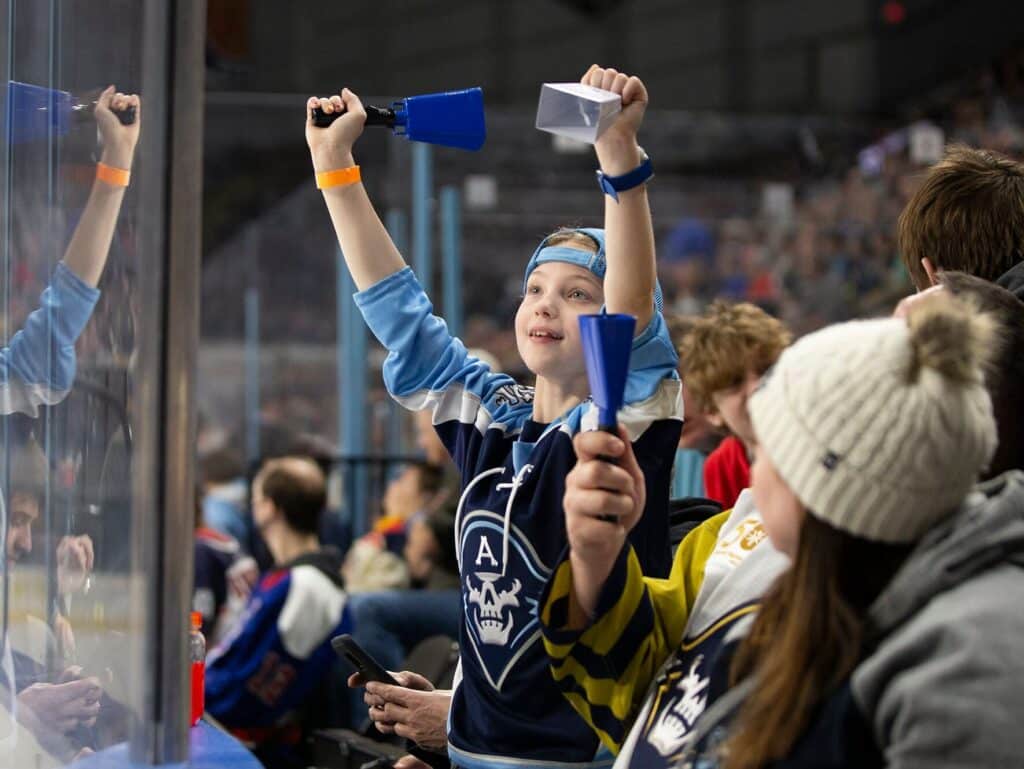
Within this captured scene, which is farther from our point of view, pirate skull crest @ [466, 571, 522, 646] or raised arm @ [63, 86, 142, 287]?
pirate skull crest @ [466, 571, 522, 646]

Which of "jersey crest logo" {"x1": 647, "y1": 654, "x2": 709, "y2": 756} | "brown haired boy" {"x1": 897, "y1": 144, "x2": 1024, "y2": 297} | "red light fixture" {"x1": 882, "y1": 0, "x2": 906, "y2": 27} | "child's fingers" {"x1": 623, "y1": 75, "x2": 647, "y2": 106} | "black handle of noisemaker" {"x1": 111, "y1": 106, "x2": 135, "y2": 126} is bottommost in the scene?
"jersey crest logo" {"x1": 647, "y1": 654, "x2": 709, "y2": 756}

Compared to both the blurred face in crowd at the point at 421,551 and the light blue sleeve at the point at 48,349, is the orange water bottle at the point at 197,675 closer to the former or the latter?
the light blue sleeve at the point at 48,349

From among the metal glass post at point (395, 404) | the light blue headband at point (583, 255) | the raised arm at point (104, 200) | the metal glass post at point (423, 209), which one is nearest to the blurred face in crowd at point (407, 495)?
the metal glass post at point (395, 404)

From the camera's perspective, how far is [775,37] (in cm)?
928

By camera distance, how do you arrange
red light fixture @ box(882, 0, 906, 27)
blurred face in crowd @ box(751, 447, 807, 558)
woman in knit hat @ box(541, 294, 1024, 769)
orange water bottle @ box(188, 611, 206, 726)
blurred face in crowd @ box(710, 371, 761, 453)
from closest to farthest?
woman in knit hat @ box(541, 294, 1024, 769), blurred face in crowd @ box(751, 447, 807, 558), orange water bottle @ box(188, 611, 206, 726), blurred face in crowd @ box(710, 371, 761, 453), red light fixture @ box(882, 0, 906, 27)

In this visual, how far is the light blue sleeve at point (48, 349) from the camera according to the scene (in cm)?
151

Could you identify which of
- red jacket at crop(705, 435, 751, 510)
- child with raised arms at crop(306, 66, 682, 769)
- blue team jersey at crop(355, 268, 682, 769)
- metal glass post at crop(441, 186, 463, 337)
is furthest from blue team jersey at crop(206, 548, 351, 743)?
blue team jersey at crop(355, 268, 682, 769)

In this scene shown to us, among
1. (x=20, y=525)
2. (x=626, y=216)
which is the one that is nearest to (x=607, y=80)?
(x=626, y=216)

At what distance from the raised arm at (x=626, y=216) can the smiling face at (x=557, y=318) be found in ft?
0.42

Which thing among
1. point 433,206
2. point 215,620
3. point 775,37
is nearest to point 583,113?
point 215,620

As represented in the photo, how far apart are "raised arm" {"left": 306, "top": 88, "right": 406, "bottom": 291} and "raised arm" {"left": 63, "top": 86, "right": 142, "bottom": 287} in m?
0.35

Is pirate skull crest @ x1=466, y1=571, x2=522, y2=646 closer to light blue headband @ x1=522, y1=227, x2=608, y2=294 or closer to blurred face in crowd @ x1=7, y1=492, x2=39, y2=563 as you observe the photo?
light blue headband @ x1=522, y1=227, x2=608, y2=294

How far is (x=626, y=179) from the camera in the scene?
1495 millimetres

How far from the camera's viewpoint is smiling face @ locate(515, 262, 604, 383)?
5.59ft
